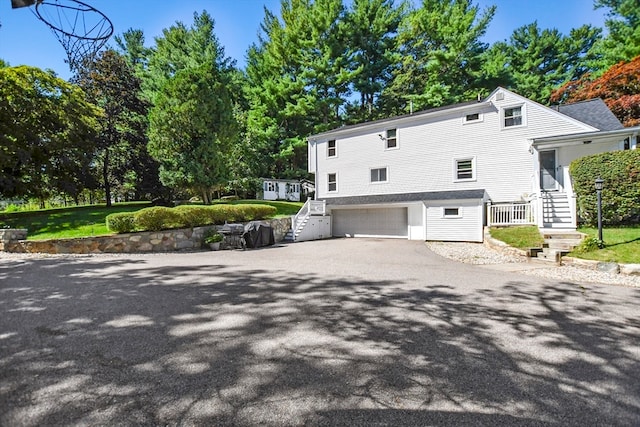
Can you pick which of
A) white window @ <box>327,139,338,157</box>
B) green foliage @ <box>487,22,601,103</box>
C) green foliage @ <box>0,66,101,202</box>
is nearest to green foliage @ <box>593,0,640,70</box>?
green foliage @ <box>487,22,601,103</box>

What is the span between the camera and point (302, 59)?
2998cm

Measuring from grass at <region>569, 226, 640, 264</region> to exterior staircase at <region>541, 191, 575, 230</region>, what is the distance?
6.57 feet

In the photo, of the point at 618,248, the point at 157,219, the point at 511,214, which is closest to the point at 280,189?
the point at 157,219

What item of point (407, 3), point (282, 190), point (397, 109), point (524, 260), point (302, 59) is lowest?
point (524, 260)

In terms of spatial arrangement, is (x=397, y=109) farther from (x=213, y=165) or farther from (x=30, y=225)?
(x=30, y=225)

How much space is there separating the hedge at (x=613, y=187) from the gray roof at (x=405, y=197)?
4398mm

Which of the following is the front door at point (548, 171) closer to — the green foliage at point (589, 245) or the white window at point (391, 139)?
the green foliage at point (589, 245)

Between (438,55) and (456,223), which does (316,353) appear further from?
(438,55)

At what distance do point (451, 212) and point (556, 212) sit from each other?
4.31m

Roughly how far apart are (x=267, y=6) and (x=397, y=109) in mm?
18165

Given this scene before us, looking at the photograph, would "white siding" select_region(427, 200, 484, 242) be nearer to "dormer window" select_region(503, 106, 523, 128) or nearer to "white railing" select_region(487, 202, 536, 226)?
"white railing" select_region(487, 202, 536, 226)

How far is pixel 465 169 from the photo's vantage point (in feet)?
53.3

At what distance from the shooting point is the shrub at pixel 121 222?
35.7 ft

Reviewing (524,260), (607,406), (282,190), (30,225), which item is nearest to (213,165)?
(30,225)
